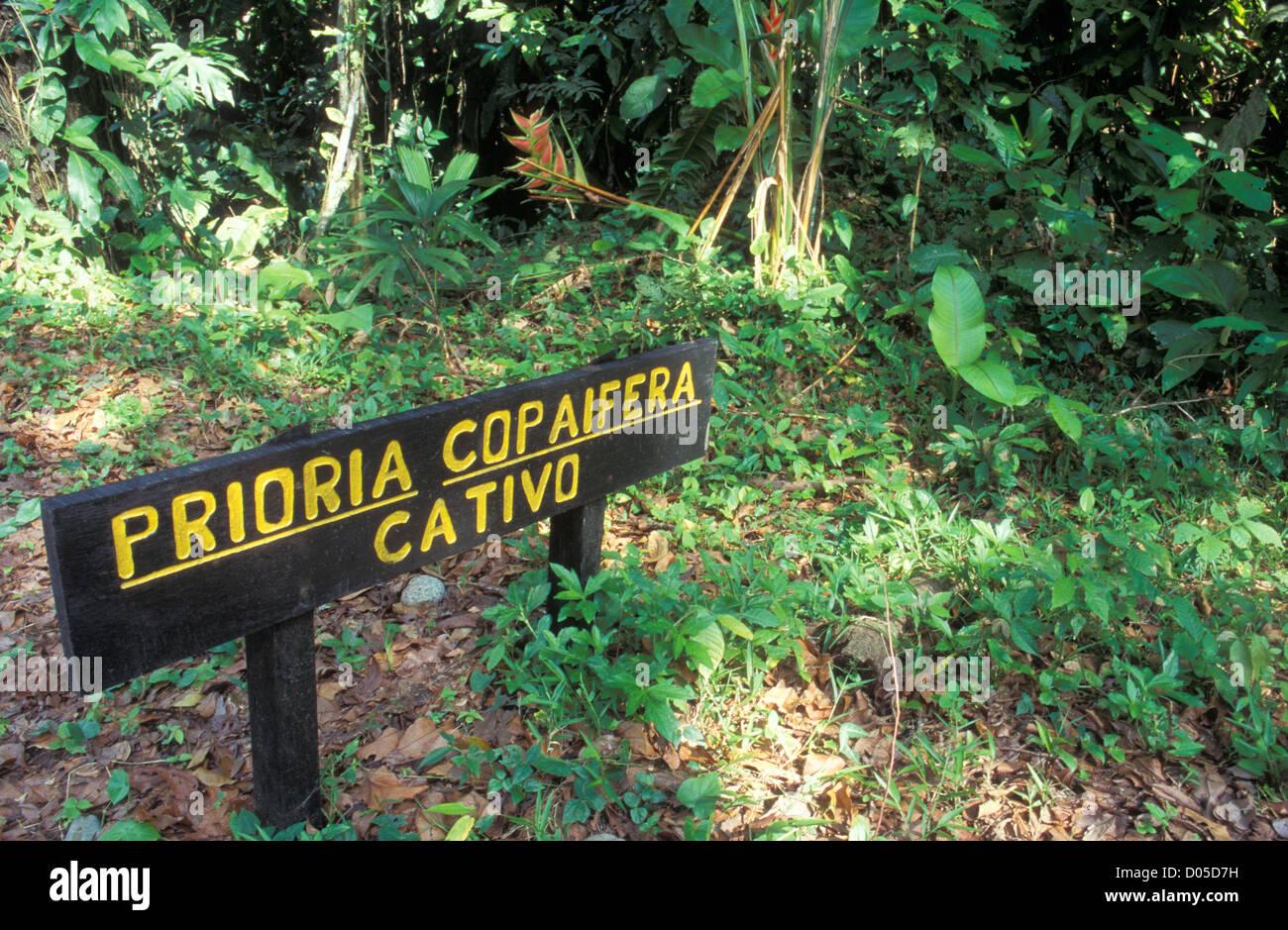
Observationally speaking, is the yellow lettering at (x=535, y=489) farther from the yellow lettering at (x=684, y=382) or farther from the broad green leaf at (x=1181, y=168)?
the broad green leaf at (x=1181, y=168)

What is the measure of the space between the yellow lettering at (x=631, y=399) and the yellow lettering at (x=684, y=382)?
6.0 inches

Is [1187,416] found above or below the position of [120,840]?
above

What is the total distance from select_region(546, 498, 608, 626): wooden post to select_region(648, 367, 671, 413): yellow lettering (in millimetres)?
313

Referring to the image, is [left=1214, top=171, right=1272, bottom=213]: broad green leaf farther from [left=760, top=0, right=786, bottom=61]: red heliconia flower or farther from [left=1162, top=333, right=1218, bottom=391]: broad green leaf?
[left=760, top=0, right=786, bottom=61]: red heliconia flower

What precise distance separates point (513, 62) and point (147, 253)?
8.89 feet

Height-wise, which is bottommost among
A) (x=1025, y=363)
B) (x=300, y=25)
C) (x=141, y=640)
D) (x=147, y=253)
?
(x=141, y=640)

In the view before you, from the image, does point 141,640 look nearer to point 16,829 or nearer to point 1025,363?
point 16,829

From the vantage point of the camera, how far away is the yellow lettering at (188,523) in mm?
1705

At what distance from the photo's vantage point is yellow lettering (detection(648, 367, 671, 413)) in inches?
105

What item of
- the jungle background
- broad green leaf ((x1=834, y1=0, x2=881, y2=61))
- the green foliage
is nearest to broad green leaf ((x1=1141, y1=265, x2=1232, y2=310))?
the jungle background

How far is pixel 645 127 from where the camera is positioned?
19.9 feet

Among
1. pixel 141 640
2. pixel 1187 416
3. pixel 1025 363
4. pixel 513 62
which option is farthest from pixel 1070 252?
pixel 141 640


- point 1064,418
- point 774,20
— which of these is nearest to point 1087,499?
point 1064,418

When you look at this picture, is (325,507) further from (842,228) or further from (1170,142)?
(1170,142)
